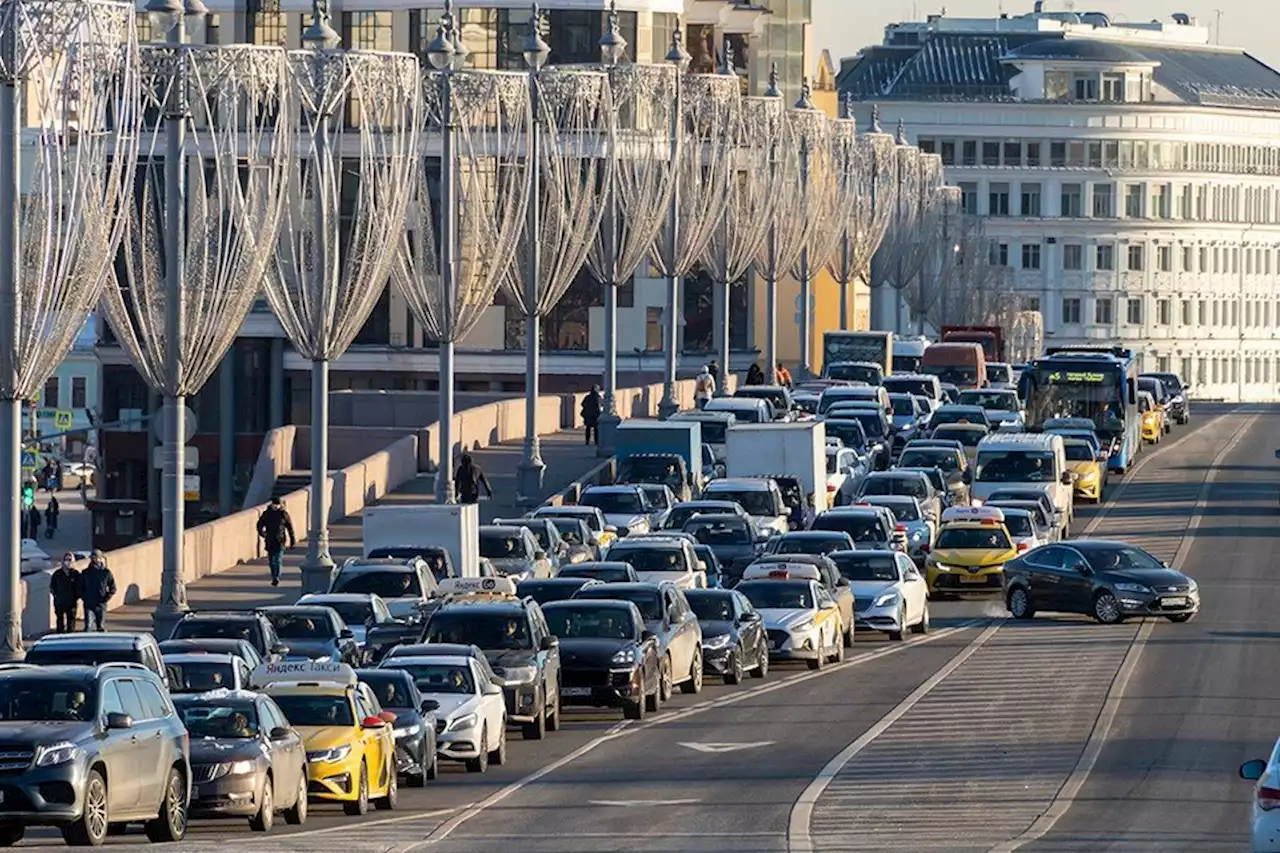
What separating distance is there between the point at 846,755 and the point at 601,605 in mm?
5222

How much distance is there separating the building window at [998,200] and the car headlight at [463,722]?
527ft

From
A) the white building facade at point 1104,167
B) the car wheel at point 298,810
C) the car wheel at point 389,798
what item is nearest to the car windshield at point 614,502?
the car wheel at point 389,798

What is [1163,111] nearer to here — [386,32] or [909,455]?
[386,32]

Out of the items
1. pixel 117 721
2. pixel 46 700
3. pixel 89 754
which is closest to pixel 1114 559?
pixel 46 700

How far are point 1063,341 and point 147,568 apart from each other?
142 m

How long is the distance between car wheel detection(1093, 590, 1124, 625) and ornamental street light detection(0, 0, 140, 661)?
17235 mm

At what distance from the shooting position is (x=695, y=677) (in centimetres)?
4141

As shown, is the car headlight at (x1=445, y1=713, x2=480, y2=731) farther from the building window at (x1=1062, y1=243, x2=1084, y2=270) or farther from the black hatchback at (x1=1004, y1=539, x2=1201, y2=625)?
the building window at (x1=1062, y1=243, x2=1084, y2=270)

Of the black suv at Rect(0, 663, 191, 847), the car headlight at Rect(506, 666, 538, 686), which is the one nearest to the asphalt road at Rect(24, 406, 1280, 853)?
the black suv at Rect(0, 663, 191, 847)

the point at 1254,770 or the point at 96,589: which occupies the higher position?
the point at 1254,770

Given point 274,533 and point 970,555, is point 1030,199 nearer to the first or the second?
point 970,555

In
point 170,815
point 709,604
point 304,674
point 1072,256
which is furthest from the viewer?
point 1072,256

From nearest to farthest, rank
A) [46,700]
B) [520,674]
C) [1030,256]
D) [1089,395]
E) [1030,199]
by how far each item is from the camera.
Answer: [46,700] < [520,674] < [1089,395] < [1030,199] < [1030,256]

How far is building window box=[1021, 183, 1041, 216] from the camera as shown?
192 meters
